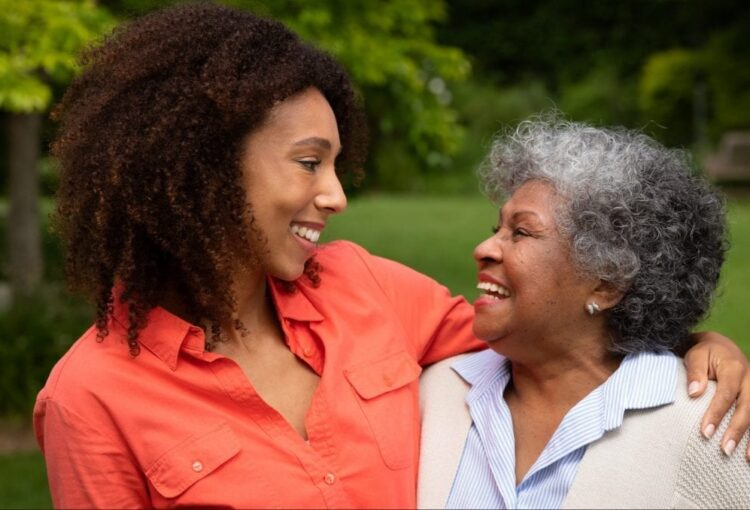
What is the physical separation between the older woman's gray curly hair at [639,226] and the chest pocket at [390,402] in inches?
19.7

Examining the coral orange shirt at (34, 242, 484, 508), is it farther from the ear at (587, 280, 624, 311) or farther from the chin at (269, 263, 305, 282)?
the ear at (587, 280, 624, 311)

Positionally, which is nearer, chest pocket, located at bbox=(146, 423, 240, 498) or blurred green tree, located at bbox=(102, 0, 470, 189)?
chest pocket, located at bbox=(146, 423, 240, 498)

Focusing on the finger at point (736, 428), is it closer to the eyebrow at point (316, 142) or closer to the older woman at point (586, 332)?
the older woman at point (586, 332)

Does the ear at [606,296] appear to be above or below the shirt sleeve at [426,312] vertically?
above

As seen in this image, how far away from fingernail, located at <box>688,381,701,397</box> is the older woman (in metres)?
0.02

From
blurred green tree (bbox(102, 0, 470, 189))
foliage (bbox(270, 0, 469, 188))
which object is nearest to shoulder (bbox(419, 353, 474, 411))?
blurred green tree (bbox(102, 0, 470, 189))

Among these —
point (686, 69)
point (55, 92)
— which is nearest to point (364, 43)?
point (55, 92)

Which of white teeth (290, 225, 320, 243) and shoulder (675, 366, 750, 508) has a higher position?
white teeth (290, 225, 320, 243)

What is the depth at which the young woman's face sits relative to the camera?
241 centimetres

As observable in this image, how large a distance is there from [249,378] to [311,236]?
35cm

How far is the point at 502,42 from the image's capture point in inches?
1095

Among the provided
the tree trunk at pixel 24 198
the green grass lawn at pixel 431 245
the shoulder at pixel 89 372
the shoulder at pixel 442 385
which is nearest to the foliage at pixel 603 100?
the green grass lawn at pixel 431 245

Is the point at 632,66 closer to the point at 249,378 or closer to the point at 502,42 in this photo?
the point at 502,42

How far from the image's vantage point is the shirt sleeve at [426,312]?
280cm
